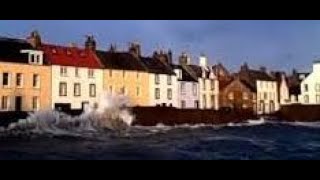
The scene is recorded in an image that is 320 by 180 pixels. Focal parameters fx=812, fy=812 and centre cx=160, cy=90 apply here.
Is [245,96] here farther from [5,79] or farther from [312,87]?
[5,79]

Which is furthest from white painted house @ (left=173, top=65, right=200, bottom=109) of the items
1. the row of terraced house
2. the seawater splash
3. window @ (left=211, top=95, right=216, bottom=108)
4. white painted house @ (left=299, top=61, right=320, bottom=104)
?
white painted house @ (left=299, top=61, right=320, bottom=104)

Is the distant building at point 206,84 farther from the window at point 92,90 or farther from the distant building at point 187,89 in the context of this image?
the window at point 92,90

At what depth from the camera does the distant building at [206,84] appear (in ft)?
35.9

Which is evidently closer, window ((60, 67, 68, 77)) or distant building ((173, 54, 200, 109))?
window ((60, 67, 68, 77))

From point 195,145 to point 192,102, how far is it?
2.39 ft

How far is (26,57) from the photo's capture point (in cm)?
1077

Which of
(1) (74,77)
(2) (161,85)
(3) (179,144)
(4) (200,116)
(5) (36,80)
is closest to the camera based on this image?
(3) (179,144)

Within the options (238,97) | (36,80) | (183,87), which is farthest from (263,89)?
(36,80)

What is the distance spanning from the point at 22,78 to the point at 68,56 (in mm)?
670

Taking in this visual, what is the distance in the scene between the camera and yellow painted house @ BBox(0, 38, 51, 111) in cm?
1045

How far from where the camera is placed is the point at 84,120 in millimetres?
10727

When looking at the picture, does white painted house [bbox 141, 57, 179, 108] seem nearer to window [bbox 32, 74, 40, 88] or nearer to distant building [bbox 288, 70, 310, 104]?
window [bbox 32, 74, 40, 88]

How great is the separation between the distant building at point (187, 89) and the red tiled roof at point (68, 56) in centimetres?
118
